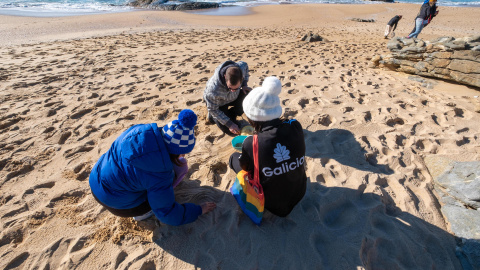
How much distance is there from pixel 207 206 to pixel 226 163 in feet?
2.48

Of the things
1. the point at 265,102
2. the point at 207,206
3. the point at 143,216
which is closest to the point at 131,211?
the point at 143,216

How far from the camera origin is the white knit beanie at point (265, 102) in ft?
5.64

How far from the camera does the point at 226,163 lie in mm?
2836

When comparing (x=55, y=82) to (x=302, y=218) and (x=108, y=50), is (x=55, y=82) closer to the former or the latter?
(x=108, y=50)

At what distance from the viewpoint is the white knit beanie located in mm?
1719

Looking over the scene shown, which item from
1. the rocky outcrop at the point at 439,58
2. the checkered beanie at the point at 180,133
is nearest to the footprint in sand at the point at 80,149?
the checkered beanie at the point at 180,133

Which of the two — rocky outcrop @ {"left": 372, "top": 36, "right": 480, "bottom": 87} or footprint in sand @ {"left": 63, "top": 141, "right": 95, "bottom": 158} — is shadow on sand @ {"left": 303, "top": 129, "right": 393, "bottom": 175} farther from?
rocky outcrop @ {"left": 372, "top": 36, "right": 480, "bottom": 87}

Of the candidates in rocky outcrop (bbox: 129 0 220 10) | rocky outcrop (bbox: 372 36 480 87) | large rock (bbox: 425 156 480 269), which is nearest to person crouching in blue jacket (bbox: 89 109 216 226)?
large rock (bbox: 425 156 480 269)

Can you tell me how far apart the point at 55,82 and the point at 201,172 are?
4.42 meters

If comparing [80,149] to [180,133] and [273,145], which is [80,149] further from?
[273,145]

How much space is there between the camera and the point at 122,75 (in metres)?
5.44

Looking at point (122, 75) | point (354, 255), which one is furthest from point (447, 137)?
point (122, 75)

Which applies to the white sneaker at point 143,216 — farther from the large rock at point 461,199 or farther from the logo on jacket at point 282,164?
the large rock at point 461,199

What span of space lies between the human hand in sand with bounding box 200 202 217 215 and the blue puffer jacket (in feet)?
0.87
